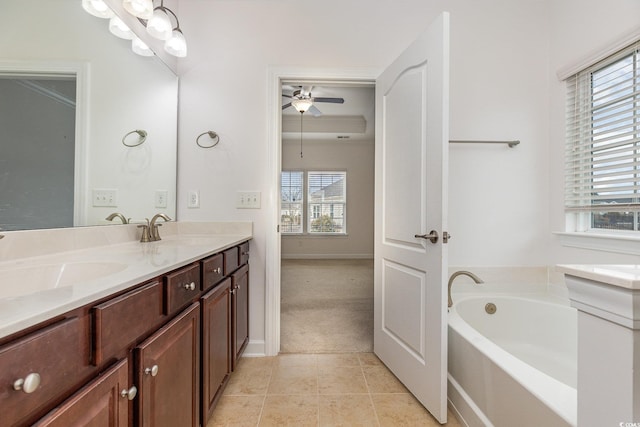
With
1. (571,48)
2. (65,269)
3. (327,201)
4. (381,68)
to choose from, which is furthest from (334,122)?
(65,269)

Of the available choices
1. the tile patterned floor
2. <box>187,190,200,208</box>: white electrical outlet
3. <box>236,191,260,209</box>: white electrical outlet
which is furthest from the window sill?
<box>187,190,200,208</box>: white electrical outlet

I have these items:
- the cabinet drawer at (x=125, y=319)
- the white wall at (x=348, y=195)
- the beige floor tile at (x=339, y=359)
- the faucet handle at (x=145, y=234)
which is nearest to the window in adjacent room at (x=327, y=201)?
the white wall at (x=348, y=195)

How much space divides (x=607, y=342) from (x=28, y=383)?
3.35ft

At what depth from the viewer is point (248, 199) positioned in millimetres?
1941

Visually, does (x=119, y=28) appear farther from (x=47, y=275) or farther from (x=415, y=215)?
(x=415, y=215)

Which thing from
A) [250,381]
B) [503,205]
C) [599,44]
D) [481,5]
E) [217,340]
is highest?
[481,5]

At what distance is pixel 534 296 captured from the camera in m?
1.85

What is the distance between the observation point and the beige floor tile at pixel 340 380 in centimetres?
156

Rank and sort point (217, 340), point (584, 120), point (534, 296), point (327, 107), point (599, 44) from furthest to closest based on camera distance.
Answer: point (327, 107) → point (534, 296) → point (584, 120) → point (599, 44) → point (217, 340)

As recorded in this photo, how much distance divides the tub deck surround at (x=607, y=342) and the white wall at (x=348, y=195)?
224 inches

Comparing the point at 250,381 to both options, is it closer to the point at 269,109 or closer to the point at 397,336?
the point at 397,336

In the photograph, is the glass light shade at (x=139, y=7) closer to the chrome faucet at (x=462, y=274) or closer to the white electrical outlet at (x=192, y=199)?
the white electrical outlet at (x=192, y=199)

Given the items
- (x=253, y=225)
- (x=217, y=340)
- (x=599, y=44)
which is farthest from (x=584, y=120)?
(x=217, y=340)

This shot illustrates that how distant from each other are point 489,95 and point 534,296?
1460 millimetres
